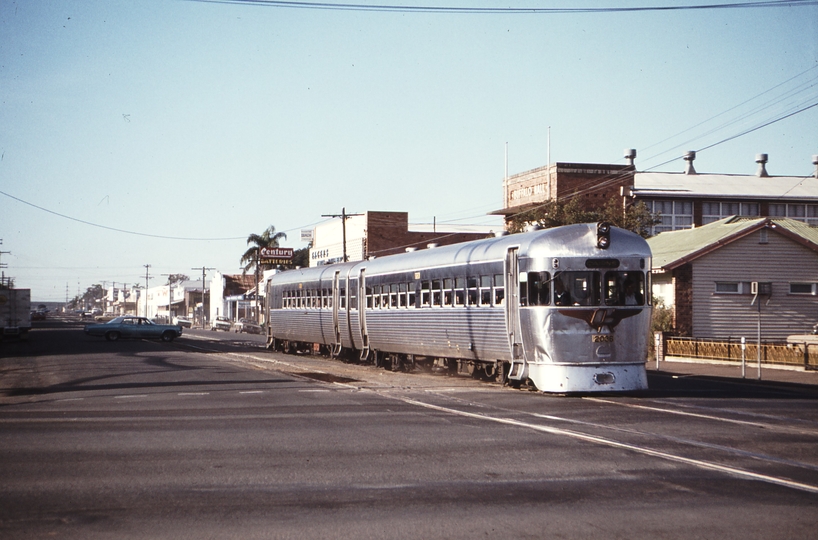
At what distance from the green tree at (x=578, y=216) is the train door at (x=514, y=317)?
22461 millimetres

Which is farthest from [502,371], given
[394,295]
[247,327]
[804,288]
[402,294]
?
[247,327]

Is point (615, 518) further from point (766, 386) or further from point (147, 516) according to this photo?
point (766, 386)

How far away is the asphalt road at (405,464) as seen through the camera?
24.5 feet

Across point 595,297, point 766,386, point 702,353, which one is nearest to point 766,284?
point 702,353

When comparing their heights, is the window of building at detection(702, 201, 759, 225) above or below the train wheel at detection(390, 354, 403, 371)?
above

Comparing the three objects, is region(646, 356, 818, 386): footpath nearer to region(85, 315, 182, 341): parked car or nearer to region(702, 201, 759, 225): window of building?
region(702, 201, 759, 225): window of building

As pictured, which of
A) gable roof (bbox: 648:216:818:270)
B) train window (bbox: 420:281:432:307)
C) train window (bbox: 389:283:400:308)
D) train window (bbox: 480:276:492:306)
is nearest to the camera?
train window (bbox: 480:276:492:306)

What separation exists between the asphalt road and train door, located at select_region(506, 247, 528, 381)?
63cm

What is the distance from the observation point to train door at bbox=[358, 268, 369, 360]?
28652mm

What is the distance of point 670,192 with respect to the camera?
180ft

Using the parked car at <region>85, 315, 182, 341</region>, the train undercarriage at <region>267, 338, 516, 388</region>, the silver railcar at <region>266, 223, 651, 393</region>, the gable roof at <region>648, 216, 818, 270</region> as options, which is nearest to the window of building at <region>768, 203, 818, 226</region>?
the gable roof at <region>648, 216, 818, 270</region>

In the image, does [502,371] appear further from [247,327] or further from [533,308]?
[247,327]

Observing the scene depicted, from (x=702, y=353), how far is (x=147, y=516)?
26636 mm

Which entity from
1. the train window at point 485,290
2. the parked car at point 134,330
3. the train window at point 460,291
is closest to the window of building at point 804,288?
the train window at point 460,291
